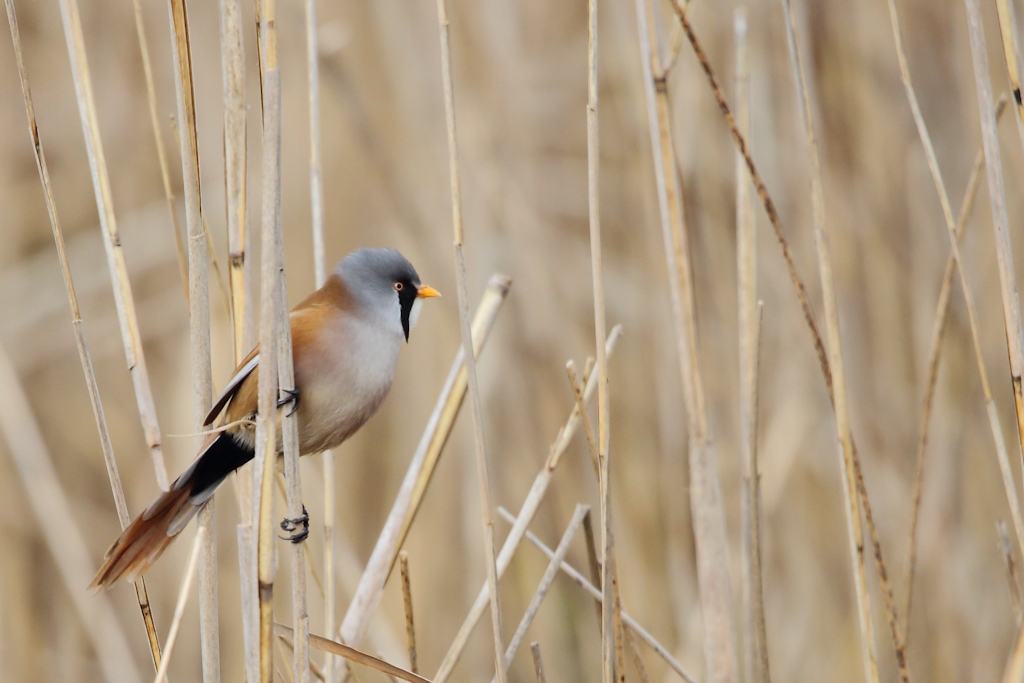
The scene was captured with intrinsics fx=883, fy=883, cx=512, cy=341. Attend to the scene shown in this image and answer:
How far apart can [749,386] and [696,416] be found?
215mm

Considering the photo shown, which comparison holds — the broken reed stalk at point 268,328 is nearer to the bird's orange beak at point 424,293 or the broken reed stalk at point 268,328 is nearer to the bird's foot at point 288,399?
the bird's foot at point 288,399

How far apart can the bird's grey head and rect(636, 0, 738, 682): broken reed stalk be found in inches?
18.8

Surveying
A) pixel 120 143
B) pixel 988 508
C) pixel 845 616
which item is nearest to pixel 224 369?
pixel 120 143

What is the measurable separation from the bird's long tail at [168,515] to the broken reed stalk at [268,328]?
0.24 meters

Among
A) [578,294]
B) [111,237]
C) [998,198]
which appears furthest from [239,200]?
[578,294]

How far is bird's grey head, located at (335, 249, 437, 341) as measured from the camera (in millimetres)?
1390

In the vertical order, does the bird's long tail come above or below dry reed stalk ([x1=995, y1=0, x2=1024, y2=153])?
below

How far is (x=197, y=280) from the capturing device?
1.08 m

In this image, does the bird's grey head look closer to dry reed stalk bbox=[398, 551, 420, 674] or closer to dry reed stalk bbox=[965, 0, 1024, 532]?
dry reed stalk bbox=[398, 551, 420, 674]

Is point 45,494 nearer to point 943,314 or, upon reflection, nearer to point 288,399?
point 288,399

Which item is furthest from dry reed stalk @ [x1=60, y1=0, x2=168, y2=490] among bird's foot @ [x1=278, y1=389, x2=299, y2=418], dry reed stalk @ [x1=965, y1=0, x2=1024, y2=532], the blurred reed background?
dry reed stalk @ [x1=965, y1=0, x2=1024, y2=532]

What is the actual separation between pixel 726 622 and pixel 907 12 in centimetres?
165

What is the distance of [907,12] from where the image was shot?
211 centimetres

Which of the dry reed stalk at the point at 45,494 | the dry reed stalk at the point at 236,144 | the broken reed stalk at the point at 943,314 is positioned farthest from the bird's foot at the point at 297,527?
the dry reed stalk at the point at 45,494
